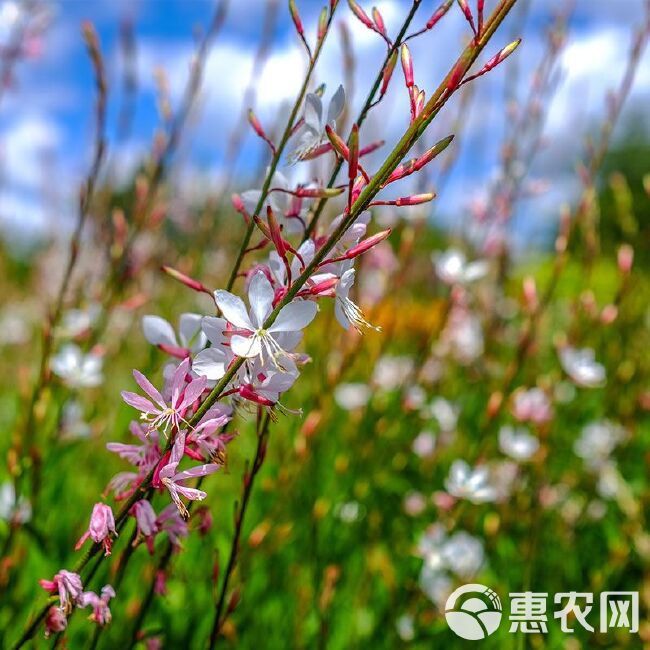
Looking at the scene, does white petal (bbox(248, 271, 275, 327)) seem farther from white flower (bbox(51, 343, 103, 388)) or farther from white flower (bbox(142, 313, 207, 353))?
white flower (bbox(51, 343, 103, 388))

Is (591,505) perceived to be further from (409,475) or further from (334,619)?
(334,619)

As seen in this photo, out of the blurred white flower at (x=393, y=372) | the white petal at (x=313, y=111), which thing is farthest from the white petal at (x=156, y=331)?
the blurred white flower at (x=393, y=372)

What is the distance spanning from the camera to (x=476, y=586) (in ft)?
5.59

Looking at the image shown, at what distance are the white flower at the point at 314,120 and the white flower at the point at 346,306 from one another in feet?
0.61

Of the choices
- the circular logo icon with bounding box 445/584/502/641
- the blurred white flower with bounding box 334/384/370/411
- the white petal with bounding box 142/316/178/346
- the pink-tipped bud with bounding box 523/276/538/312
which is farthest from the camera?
the blurred white flower with bounding box 334/384/370/411

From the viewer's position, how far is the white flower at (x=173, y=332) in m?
0.93

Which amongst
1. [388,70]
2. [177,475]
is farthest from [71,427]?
[388,70]

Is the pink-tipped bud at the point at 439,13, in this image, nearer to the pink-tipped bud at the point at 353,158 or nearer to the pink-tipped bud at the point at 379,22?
the pink-tipped bud at the point at 379,22

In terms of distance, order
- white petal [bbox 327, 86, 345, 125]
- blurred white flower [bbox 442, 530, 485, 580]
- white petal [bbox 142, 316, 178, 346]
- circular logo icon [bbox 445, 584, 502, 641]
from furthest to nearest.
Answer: blurred white flower [bbox 442, 530, 485, 580] < circular logo icon [bbox 445, 584, 502, 641] < white petal [bbox 142, 316, 178, 346] < white petal [bbox 327, 86, 345, 125]

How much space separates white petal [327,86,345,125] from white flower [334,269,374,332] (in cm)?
19


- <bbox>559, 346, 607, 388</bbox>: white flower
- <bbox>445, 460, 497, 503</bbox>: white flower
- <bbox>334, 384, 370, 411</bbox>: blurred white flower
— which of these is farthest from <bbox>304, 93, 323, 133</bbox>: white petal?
<bbox>334, 384, 370, 411</bbox>: blurred white flower

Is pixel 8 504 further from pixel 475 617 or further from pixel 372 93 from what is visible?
pixel 372 93

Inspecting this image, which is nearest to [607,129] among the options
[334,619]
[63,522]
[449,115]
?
[449,115]

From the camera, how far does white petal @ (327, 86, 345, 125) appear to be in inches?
31.0
